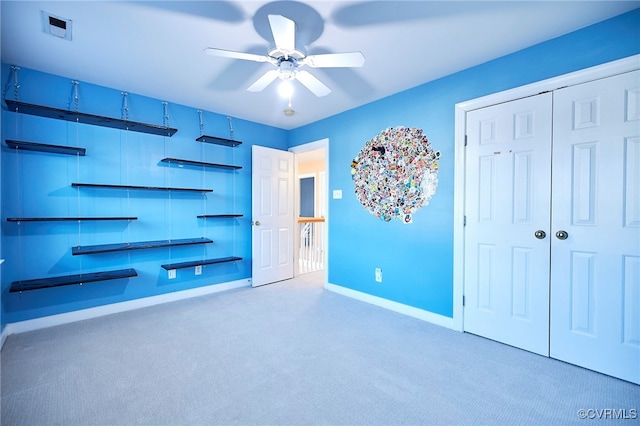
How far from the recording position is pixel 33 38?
210cm

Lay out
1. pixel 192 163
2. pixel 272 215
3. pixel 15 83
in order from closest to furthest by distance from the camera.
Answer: pixel 15 83, pixel 192 163, pixel 272 215

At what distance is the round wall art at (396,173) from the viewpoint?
9.41ft

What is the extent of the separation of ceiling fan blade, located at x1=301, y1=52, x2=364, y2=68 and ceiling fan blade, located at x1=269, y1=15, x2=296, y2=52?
16 cm

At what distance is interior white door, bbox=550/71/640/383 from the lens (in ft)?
6.01

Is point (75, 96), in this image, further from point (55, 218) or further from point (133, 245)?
point (133, 245)

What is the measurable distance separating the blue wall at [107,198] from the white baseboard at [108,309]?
→ 0.18ft

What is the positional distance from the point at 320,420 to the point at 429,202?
2105 millimetres

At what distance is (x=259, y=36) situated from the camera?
2.04 metres

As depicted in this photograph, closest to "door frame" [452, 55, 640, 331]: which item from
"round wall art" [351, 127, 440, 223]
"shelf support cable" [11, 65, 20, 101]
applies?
"round wall art" [351, 127, 440, 223]

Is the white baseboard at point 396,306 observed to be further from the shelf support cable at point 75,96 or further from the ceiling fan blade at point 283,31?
the shelf support cable at point 75,96

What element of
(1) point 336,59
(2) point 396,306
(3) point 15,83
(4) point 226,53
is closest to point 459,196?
(2) point 396,306

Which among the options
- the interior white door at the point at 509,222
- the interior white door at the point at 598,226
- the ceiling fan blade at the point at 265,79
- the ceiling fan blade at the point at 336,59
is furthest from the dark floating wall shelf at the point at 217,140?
the interior white door at the point at 598,226

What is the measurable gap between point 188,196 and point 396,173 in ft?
8.35

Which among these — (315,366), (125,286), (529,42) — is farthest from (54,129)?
(529,42)
